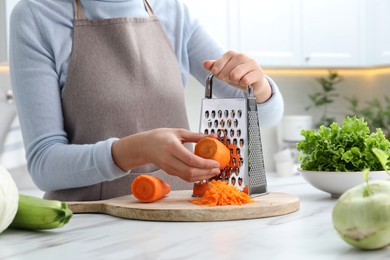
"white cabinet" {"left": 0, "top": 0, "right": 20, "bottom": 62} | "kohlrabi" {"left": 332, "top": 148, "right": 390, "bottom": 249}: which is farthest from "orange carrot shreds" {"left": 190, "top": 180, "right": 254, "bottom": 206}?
"white cabinet" {"left": 0, "top": 0, "right": 20, "bottom": 62}

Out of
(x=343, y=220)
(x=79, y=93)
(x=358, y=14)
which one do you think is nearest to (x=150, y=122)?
(x=79, y=93)

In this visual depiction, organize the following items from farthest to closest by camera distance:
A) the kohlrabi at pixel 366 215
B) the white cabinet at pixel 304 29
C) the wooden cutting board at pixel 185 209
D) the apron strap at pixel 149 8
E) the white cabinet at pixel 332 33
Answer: the white cabinet at pixel 332 33 < the white cabinet at pixel 304 29 < the apron strap at pixel 149 8 < the wooden cutting board at pixel 185 209 < the kohlrabi at pixel 366 215

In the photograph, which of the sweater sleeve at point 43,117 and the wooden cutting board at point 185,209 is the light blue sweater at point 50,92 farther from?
the wooden cutting board at point 185,209

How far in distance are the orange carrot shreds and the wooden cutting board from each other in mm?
22

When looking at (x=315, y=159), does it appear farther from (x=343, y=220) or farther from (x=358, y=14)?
(x=358, y=14)

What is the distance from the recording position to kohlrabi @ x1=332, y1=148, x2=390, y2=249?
0.89 m

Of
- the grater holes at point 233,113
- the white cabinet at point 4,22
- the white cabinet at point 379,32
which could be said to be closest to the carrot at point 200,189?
the grater holes at point 233,113

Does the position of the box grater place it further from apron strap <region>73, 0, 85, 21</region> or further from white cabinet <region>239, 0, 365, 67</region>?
white cabinet <region>239, 0, 365, 67</region>

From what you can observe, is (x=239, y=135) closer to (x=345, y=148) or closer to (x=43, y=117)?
(x=345, y=148)

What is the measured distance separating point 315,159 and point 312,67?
2.51 m

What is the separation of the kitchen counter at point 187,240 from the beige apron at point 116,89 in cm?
37

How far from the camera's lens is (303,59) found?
12.2ft

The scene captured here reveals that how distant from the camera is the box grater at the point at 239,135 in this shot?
1.46 m

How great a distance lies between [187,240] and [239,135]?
0.46 m
